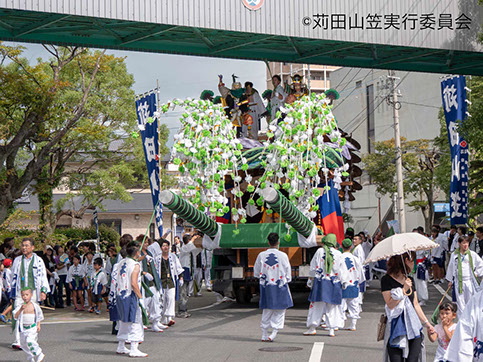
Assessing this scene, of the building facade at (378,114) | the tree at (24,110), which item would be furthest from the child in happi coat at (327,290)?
the building facade at (378,114)

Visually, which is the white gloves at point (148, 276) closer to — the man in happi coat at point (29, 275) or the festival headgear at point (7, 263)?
the man in happi coat at point (29, 275)

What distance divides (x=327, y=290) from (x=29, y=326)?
5306mm

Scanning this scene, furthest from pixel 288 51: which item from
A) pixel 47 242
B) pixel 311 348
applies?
pixel 47 242

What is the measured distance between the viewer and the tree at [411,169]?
133ft

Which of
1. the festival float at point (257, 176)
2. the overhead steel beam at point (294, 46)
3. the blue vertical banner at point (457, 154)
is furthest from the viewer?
the blue vertical banner at point (457, 154)

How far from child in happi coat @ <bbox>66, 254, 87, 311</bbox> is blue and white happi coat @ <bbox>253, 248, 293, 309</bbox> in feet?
22.7

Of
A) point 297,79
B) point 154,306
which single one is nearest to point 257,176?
point 297,79

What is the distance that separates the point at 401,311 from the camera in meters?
7.34

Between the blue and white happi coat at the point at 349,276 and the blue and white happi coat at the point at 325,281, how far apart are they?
0.13 m

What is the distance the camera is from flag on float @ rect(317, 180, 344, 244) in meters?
16.7

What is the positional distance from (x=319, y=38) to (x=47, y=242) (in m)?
12.4

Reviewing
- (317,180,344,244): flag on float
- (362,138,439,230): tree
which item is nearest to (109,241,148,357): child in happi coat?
(317,180,344,244): flag on float

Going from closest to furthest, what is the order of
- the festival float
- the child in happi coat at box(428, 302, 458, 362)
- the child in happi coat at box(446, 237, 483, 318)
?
the child in happi coat at box(428, 302, 458, 362), the child in happi coat at box(446, 237, 483, 318), the festival float

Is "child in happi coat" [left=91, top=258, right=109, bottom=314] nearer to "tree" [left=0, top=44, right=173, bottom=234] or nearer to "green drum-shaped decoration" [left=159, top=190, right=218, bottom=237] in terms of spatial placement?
"green drum-shaped decoration" [left=159, top=190, right=218, bottom=237]
